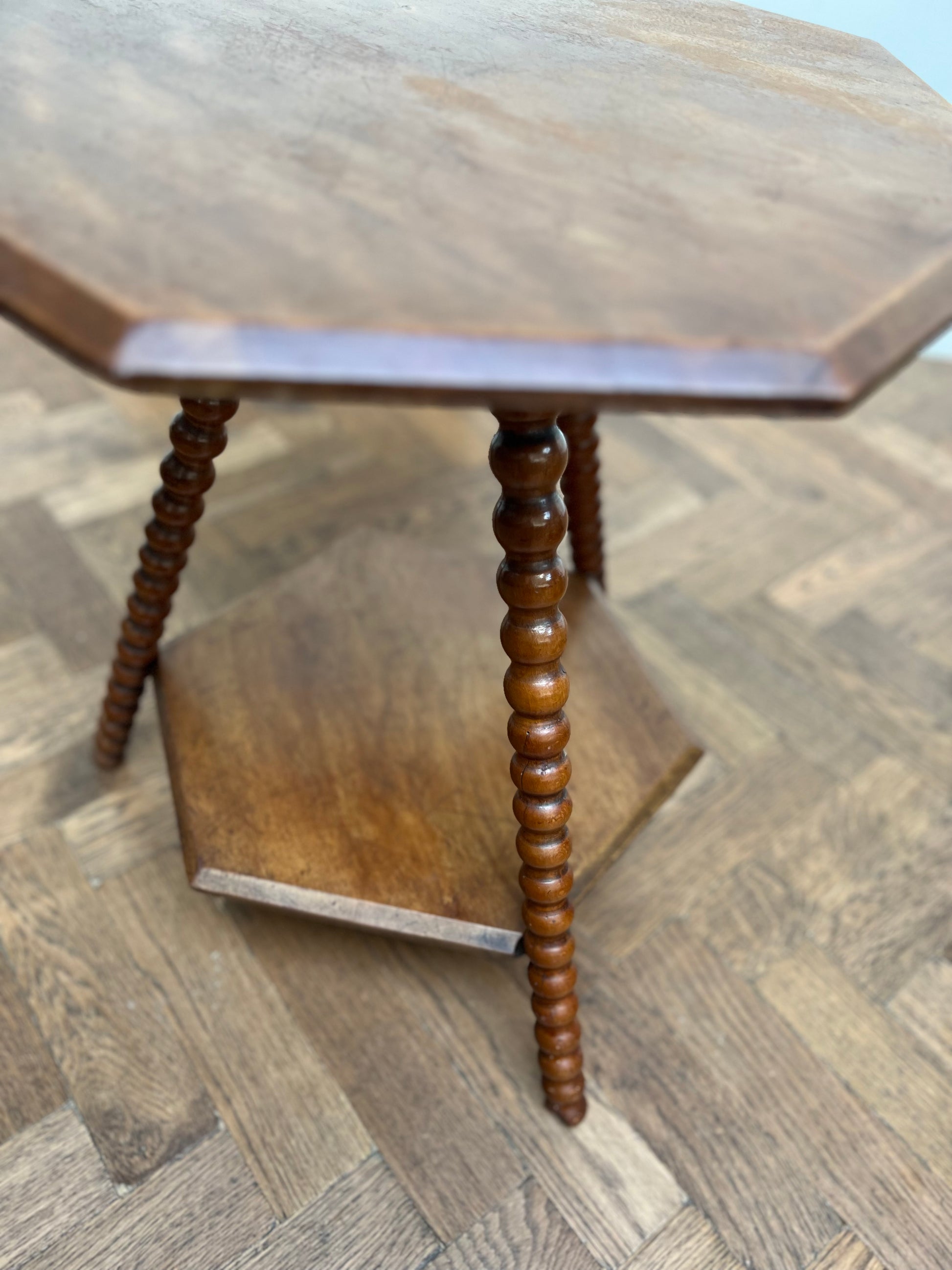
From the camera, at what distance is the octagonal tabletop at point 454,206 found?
0.40 m

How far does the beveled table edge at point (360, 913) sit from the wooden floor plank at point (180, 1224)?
6.6 inches

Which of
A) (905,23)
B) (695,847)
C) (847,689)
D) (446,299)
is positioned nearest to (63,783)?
(695,847)

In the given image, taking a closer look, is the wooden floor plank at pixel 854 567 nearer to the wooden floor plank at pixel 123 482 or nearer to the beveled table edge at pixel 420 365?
the wooden floor plank at pixel 123 482

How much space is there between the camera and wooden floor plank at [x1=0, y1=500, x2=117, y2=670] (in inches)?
41.7

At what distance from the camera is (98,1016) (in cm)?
77

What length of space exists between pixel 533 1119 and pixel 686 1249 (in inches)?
5.0

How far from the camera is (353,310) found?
408 millimetres

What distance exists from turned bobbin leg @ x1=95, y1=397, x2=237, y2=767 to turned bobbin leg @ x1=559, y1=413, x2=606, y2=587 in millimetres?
290

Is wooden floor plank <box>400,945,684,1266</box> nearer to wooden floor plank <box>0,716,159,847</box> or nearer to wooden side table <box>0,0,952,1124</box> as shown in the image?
wooden side table <box>0,0,952,1124</box>

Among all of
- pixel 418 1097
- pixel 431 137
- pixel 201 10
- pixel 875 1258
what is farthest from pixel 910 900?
pixel 201 10

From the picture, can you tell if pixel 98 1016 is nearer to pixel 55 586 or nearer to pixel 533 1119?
pixel 533 1119

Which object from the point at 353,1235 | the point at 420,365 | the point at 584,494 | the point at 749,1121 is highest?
the point at 420,365

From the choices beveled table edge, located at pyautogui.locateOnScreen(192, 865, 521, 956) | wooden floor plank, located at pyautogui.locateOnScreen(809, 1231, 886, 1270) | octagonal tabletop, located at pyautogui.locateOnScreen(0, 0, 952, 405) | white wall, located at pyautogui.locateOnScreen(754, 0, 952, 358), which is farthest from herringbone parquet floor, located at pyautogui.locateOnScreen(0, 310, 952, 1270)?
white wall, located at pyautogui.locateOnScreen(754, 0, 952, 358)

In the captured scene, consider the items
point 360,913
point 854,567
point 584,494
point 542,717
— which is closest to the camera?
point 542,717
